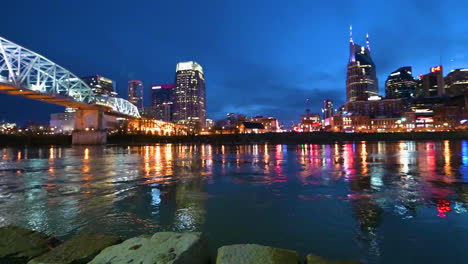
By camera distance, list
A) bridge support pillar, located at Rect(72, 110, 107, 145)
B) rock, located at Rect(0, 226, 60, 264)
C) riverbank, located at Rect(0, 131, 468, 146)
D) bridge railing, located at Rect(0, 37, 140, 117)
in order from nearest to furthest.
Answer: rock, located at Rect(0, 226, 60, 264) → bridge railing, located at Rect(0, 37, 140, 117) → bridge support pillar, located at Rect(72, 110, 107, 145) → riverbank, located at Rect(0, 131, 468, 146)

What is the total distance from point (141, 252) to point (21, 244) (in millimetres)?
2753

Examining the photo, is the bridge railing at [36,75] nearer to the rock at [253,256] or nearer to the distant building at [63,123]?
the distant building at [63,123]

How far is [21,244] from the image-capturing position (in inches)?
217

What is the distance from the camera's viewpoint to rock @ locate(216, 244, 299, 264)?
14.3 feet

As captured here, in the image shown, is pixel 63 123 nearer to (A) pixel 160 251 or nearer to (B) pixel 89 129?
(B) pixel 89 129

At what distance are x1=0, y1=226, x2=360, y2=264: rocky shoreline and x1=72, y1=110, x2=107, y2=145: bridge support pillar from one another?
117 meters

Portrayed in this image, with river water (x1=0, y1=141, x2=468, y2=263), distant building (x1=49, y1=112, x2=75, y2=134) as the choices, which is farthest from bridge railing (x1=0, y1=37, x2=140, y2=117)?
river water (x1=0, y1=141, x2=468, y2=263)

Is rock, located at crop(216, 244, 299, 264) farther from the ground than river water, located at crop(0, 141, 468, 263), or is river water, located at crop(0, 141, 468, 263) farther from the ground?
rock, located at crop(216, 244, 299, 264)

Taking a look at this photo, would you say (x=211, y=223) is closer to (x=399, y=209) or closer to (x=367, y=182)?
(x=399, y=209)

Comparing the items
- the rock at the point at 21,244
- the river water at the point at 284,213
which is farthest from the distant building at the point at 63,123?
the rock at the point at 21,244

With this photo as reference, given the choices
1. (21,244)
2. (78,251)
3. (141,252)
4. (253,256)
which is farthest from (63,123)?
(253,256)

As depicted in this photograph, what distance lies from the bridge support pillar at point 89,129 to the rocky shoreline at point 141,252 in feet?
382

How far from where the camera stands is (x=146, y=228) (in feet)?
24.5

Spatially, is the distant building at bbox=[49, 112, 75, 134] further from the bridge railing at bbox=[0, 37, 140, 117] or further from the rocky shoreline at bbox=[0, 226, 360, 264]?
the rocky shoreline at bbox=[0, 226, 360, 264]
